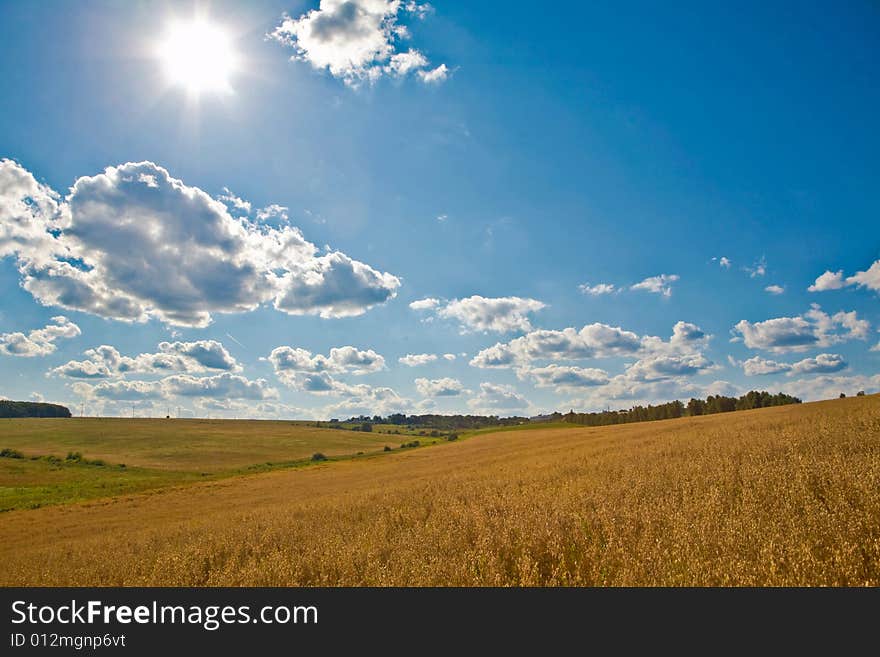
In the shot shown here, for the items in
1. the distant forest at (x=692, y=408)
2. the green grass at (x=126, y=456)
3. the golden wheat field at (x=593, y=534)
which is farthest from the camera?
the distant forest at (x=692, y=408)

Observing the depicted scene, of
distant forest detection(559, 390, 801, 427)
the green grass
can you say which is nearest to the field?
the green grass

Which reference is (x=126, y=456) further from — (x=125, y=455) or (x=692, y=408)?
(x=692, y=408)

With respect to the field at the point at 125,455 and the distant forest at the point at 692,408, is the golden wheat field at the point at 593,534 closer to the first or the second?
the field at the point at 125,455

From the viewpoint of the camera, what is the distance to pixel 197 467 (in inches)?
2741

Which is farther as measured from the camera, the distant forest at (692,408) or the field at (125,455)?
the distant forest at (692,408)

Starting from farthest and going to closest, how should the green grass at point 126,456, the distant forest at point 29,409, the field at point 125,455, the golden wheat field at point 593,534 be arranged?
1. the distant forest at point 29,409
2. the field at point 125,455
3. the green grass at point 126,456
4. the golden wheat field at point 593,534

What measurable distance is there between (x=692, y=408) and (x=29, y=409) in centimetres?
22741

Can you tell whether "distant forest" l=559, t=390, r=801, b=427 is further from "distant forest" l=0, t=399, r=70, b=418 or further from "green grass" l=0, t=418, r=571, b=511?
"distant forest" l=0, t=399, r=70, b=418

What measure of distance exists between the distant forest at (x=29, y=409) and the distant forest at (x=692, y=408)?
643 feet

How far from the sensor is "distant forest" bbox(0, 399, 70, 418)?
163188 mm

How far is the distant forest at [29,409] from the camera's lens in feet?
535

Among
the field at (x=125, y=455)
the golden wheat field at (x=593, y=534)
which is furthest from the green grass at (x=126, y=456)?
the golden wheat field at (x=593, y=534)

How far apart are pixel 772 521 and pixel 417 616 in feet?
16.3

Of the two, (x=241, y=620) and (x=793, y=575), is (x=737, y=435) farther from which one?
(x=241, y=620)
